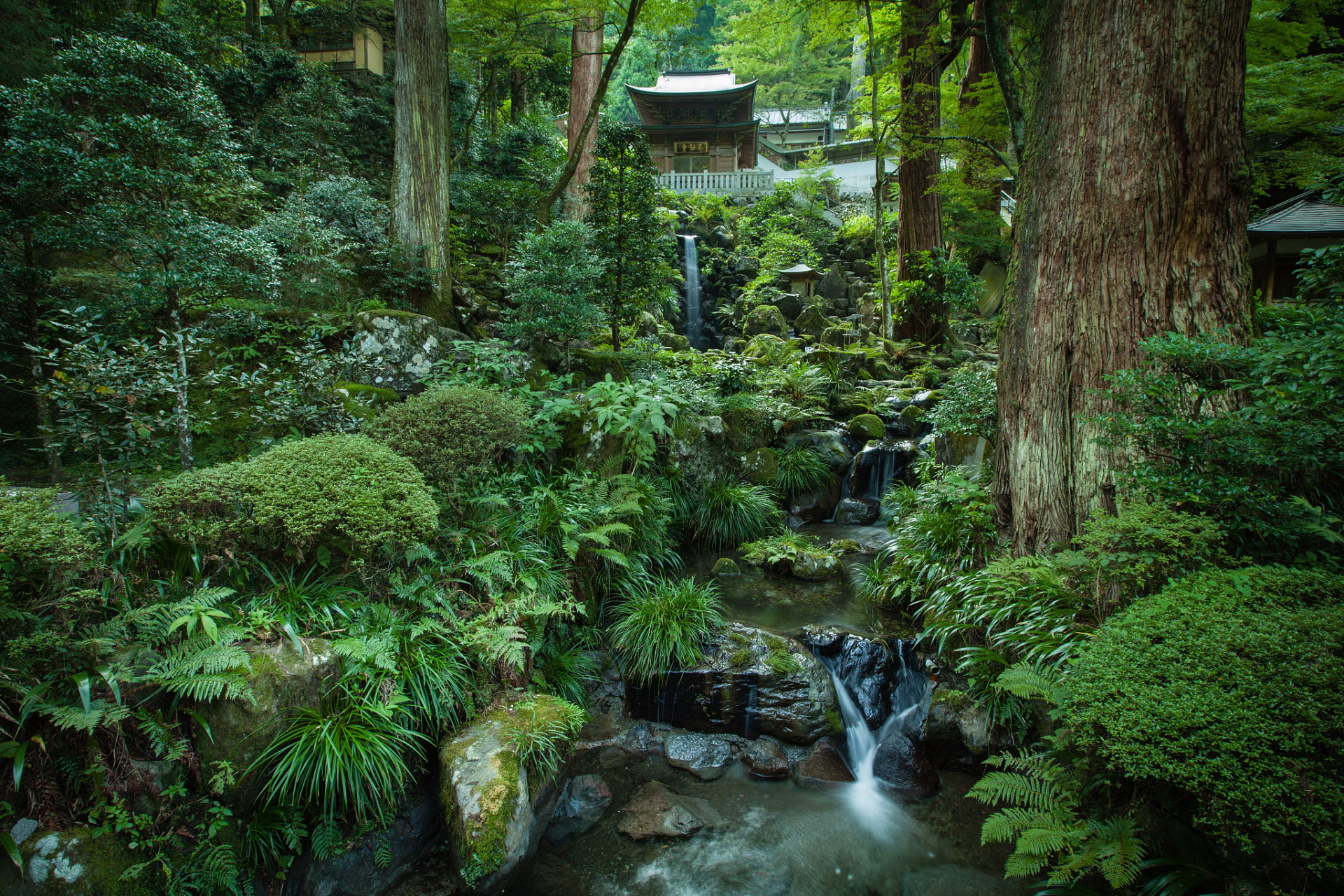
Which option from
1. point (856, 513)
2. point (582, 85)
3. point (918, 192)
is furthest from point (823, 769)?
point (582, 85)

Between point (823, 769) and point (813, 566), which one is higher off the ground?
point (813, 566)

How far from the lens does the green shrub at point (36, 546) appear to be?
2713 millimetres

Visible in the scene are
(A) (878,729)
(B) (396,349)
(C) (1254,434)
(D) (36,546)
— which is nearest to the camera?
(D) (36,546)

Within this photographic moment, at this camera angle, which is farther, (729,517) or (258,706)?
(729,517)

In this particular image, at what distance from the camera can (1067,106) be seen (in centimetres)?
438

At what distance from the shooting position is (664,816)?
391cm

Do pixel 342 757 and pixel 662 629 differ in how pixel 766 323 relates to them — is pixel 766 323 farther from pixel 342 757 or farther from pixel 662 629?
pixel 342 757

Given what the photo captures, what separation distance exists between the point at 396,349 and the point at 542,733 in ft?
14.8

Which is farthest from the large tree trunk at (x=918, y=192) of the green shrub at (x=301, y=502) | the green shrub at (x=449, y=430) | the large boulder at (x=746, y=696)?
the green shrub at (x=301, y=502)

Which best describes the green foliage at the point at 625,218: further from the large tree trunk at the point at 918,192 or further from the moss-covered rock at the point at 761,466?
the large tree trunk at the point at 918,192

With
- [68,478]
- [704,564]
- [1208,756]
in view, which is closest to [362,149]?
[68,478]

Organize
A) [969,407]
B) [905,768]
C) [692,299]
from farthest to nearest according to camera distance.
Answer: [692,299] < [969,407] < [905,768]

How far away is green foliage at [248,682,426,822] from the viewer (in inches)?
121

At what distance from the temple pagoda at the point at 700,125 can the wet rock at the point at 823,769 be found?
80.4ft
